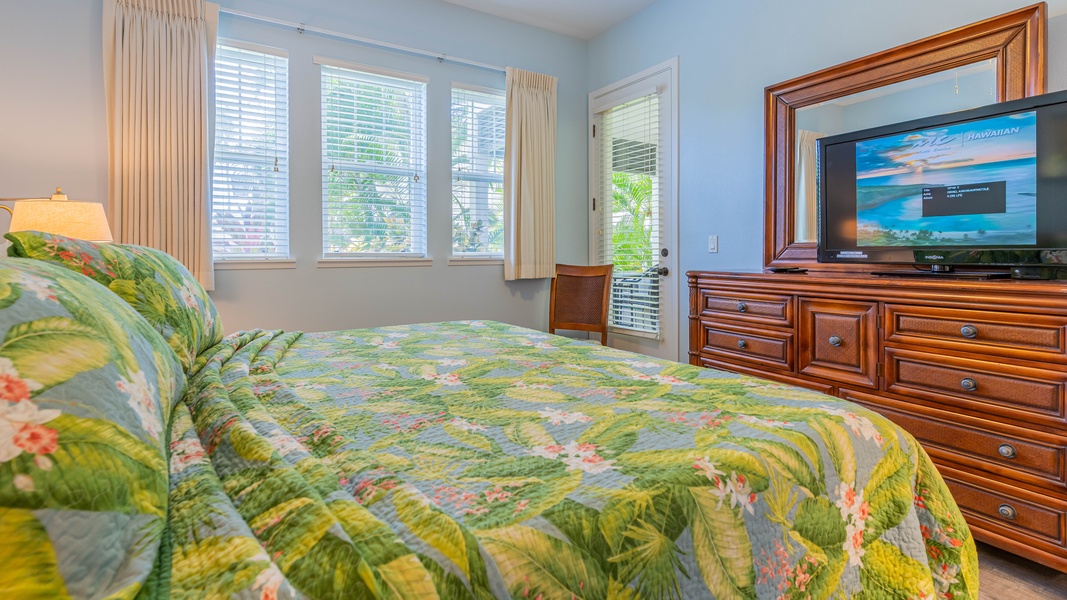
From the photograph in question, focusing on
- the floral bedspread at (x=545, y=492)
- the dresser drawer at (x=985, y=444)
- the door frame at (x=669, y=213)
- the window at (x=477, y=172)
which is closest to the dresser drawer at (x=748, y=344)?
the dresser drawer at (x=985, y=444)

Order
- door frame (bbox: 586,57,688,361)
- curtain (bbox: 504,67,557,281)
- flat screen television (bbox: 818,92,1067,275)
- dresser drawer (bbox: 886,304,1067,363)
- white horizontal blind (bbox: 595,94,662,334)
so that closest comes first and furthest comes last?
1. dresser drawer (bbox: 886,304,1067,363)
2. flat screen television (bbox: 818,92,1067,275)
3. door frame (bbox: 586,57,688,361)
4. white horizontal blind (bbox: 595,94,662,334)
5. curtain (bbox: 504,67,557,281)

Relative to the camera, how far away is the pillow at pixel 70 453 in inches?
17.2

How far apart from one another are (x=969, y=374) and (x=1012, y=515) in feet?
1.55

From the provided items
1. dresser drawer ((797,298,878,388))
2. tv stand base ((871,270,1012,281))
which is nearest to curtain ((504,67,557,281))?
dresser drawer ((797,298,878,388))

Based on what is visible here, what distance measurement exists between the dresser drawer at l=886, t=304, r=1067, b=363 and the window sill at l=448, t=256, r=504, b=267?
2634 mm

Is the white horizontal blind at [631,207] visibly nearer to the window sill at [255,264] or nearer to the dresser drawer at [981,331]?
the dresser drawer at [981,331]

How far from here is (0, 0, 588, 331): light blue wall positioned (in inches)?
106

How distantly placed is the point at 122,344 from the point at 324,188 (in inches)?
116

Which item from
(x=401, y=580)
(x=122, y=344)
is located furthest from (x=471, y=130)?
(x=401, y=580)

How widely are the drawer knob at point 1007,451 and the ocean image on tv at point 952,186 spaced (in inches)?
29.3

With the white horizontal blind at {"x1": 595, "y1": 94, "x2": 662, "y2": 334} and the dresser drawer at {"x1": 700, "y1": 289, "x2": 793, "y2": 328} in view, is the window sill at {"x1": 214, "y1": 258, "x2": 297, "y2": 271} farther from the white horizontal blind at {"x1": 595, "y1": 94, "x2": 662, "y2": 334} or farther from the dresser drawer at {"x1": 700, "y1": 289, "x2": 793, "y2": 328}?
the dresser drawer at {"x1": 700, "y1": 289, "x2": 793, "y2": 328}

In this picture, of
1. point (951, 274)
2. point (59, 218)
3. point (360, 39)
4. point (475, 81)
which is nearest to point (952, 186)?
point (951, 274)

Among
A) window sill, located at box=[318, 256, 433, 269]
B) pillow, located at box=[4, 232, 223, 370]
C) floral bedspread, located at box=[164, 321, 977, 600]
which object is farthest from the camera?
window sill, located at box=[318, 256, 433, 269]

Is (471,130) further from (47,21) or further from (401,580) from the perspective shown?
(401,580)
